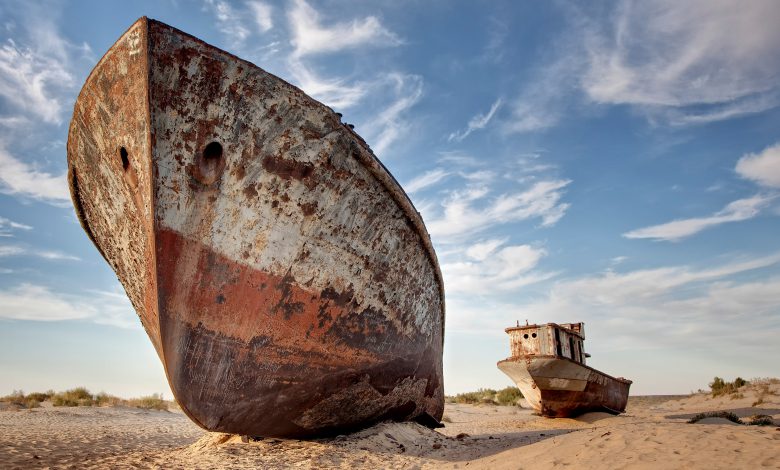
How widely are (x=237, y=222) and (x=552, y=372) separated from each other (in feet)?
29.5

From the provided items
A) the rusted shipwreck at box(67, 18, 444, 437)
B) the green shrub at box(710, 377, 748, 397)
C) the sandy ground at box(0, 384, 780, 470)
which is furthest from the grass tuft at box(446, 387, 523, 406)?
the rusted shipwreck at box(67, 18, 444, 437)

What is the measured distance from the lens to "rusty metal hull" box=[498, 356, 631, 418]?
34.4 ft

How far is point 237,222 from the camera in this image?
12.3ft

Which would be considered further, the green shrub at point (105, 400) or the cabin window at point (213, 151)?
the green shrub at point (105, 400)

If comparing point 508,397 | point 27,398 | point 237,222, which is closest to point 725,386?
point 508,397

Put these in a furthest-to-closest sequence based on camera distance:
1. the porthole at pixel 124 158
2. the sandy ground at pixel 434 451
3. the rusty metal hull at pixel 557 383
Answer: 1. the rusty metal hull at pixel 557 383
2. the porthole at pixel 124 158
3. the sandy ground at pixel 434 451

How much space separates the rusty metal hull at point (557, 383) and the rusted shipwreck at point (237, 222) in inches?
280

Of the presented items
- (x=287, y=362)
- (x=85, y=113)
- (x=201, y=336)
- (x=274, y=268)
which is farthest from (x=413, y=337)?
(x=85, y=113)

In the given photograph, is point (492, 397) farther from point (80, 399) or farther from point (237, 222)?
point (237, 222)

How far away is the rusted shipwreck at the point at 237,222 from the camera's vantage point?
356 centimetres

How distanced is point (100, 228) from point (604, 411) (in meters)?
12.4

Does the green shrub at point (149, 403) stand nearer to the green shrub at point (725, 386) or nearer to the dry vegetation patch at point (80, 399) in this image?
the dry vegetation patch at point (80, 399)

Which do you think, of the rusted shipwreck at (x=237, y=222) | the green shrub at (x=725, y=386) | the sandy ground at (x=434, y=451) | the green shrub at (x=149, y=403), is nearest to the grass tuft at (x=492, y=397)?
the green shrub at (x=725, y=386)

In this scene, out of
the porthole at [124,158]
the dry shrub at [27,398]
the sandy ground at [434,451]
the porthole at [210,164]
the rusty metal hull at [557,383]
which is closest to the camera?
the sandy ground at [434,451]
